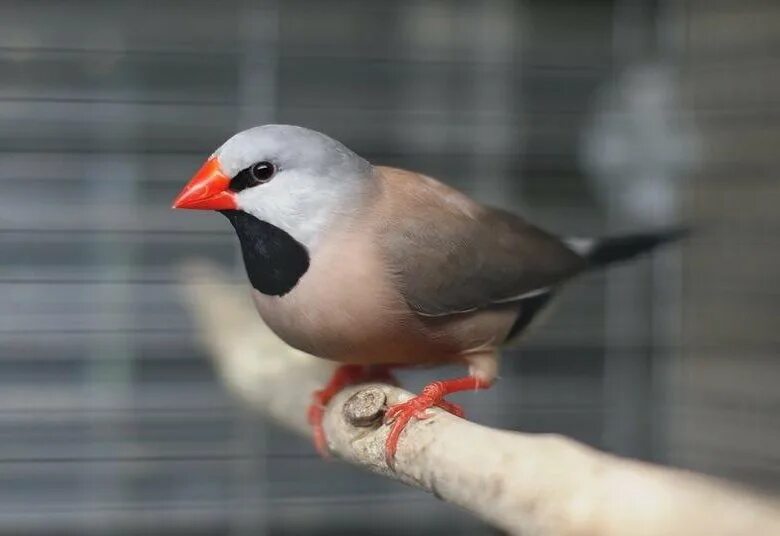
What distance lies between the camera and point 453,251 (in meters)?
0.75

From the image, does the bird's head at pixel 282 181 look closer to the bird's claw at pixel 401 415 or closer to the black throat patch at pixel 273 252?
the black throat patch at pixel 273 252

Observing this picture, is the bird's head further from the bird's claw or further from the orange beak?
the bird's claw

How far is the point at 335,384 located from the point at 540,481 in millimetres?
391

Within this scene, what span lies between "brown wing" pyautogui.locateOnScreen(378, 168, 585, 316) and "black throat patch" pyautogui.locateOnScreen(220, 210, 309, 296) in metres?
0.07

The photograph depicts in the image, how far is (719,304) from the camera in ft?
4.35

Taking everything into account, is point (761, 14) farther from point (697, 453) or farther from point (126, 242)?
point (126, 242)

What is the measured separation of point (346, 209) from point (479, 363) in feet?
0.62

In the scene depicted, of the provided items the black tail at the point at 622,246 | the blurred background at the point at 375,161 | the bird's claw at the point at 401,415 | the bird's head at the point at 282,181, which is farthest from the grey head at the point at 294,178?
the blurred background at the point at 375,161

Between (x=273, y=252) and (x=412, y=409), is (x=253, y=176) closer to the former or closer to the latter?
(x=273, y=252)

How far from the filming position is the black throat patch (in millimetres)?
676

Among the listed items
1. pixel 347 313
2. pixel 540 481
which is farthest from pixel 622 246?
pixel 540 481

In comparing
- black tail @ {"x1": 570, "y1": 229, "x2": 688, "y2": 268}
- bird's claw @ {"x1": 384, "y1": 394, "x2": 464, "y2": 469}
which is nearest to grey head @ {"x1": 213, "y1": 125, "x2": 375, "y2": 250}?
bird's claw @ {"x1": 384, "y1": 394, "x2": 464, "y2": 469}

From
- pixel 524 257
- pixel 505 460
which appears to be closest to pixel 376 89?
pixel 524 257

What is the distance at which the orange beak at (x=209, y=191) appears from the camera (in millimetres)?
637
